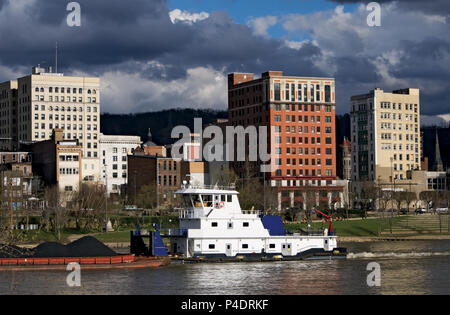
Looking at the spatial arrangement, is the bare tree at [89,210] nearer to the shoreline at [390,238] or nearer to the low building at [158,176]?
the low building at [158,176]

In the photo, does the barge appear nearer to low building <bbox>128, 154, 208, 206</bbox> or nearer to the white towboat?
the white towboat

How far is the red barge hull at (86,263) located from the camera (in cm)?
7712

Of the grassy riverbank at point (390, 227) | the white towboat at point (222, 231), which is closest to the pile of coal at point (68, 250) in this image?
→ the white towboat at point (222, 231)

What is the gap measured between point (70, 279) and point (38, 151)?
12586cm

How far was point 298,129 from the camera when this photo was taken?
184 m

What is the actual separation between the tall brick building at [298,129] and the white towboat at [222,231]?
92.9 m

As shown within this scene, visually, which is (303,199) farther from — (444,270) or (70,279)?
(70,279)

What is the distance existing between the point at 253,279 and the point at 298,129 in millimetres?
113636

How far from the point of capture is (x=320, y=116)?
607 feet

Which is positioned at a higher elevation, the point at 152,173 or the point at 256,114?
the point at 256,114

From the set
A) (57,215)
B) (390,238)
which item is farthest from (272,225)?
(390,238)

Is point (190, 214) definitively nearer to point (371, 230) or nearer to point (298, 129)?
point (371, 230)
